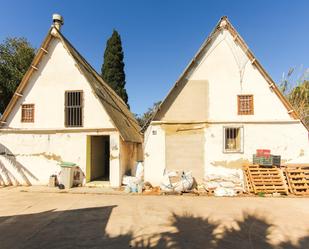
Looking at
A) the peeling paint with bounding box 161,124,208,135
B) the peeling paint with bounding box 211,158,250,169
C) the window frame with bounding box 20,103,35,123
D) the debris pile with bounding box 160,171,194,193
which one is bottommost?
the debris pile with bounding box 160,171,194,193

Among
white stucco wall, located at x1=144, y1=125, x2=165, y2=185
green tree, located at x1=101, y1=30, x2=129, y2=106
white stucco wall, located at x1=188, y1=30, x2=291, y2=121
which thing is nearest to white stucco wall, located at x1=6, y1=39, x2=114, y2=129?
white stucco wall, located at x1=144, y1=125, x2=165, y2=185

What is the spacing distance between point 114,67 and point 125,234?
81.8ft

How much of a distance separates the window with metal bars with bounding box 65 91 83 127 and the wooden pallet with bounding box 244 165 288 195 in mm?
9294

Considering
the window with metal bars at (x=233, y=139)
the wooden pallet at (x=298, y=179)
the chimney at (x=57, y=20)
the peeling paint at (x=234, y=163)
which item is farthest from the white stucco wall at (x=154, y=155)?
the chimney at (x=57, y=20)

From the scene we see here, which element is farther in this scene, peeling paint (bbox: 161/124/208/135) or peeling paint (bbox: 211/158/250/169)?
peeling paint (bbox: 161/124/208/135)

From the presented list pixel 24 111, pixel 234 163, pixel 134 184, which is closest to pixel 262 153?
pixel 234 163

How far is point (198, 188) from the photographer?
40.0ft

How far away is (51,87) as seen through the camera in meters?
13.5

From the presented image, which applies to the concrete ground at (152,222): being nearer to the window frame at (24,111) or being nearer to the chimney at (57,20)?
the window frame at (24,111)

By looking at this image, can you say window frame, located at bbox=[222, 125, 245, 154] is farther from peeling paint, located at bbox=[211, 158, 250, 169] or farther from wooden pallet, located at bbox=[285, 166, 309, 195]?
wooden pallet, located at bbox=[285, 166, 309, 195]

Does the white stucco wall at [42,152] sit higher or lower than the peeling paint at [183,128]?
lower

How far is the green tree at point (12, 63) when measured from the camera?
22.1m

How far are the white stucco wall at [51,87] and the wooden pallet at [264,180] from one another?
9653 mm

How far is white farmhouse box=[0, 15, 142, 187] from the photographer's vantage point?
1309cm
